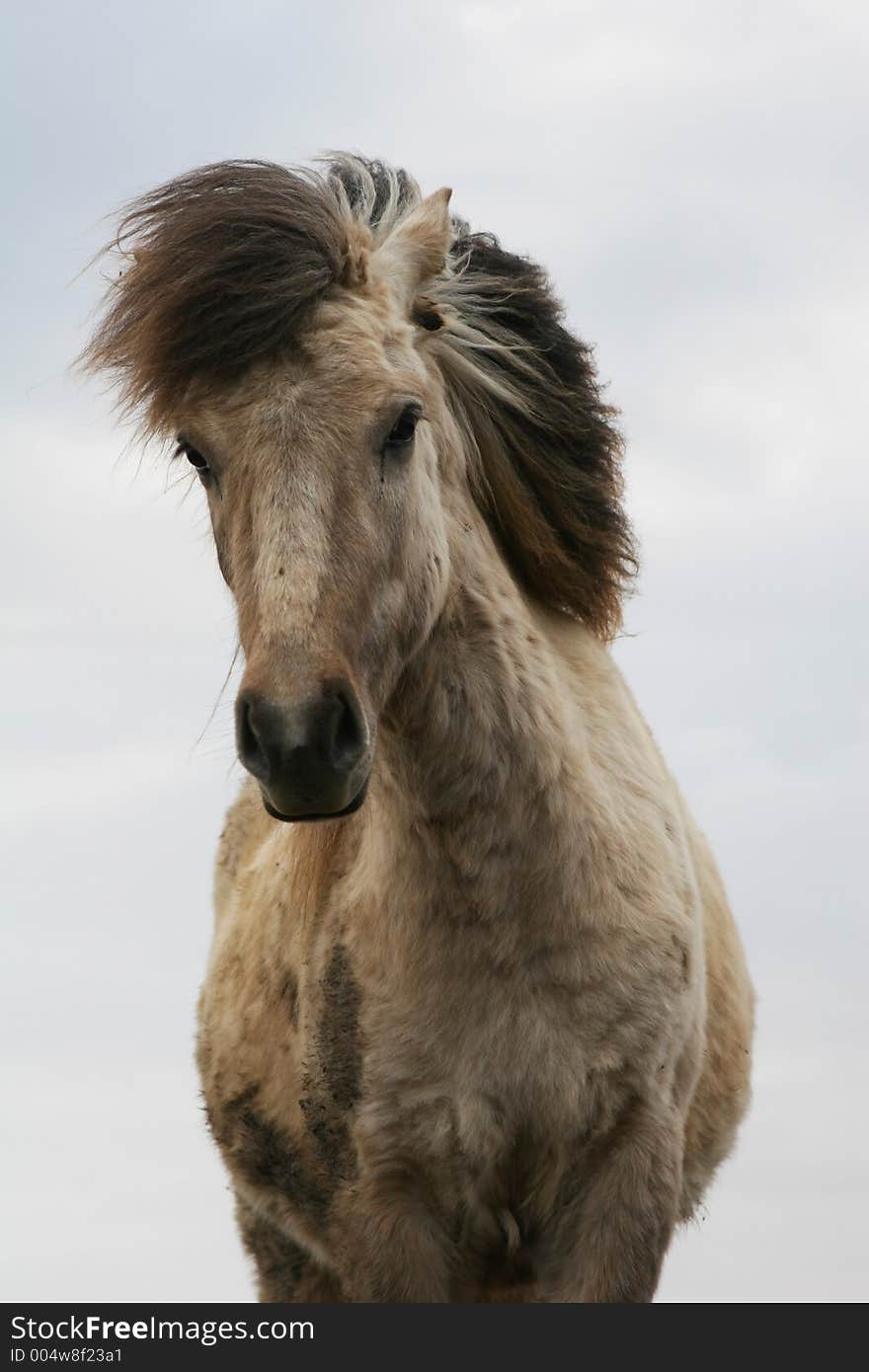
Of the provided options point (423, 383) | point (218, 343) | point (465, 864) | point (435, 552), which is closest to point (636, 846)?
point (465, 864)

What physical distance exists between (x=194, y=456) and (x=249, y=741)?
92 centimetres

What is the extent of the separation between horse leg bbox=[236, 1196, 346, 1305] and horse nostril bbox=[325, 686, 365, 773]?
2.64 meters

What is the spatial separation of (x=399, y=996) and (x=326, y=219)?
2.13 m

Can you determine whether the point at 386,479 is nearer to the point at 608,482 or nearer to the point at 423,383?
the point at 423,383

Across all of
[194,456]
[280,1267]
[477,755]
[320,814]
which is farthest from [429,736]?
[280,1267]

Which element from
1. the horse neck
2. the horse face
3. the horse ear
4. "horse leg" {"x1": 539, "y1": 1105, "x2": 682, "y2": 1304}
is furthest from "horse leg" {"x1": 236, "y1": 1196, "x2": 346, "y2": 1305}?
the horse ear

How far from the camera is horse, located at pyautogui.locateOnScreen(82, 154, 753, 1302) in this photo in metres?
4.23

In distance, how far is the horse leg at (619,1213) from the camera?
4.86m

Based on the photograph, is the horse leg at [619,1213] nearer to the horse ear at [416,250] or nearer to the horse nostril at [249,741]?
the horse nostril at [249,741]

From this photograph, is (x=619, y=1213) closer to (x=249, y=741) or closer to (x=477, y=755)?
(x=477, y=755)

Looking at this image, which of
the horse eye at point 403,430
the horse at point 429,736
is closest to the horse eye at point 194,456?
the horse at point 429,736

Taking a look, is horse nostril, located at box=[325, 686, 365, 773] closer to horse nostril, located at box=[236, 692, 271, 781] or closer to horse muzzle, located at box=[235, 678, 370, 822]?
horse muzzle, located at box=[235, 678, 370, 822]

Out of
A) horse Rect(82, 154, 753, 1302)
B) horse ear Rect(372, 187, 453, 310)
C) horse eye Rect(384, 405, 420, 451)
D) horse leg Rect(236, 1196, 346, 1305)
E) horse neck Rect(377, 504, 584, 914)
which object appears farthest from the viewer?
horse leg Rect(236, 1196, 346, 1305)

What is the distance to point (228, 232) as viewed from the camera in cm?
461
